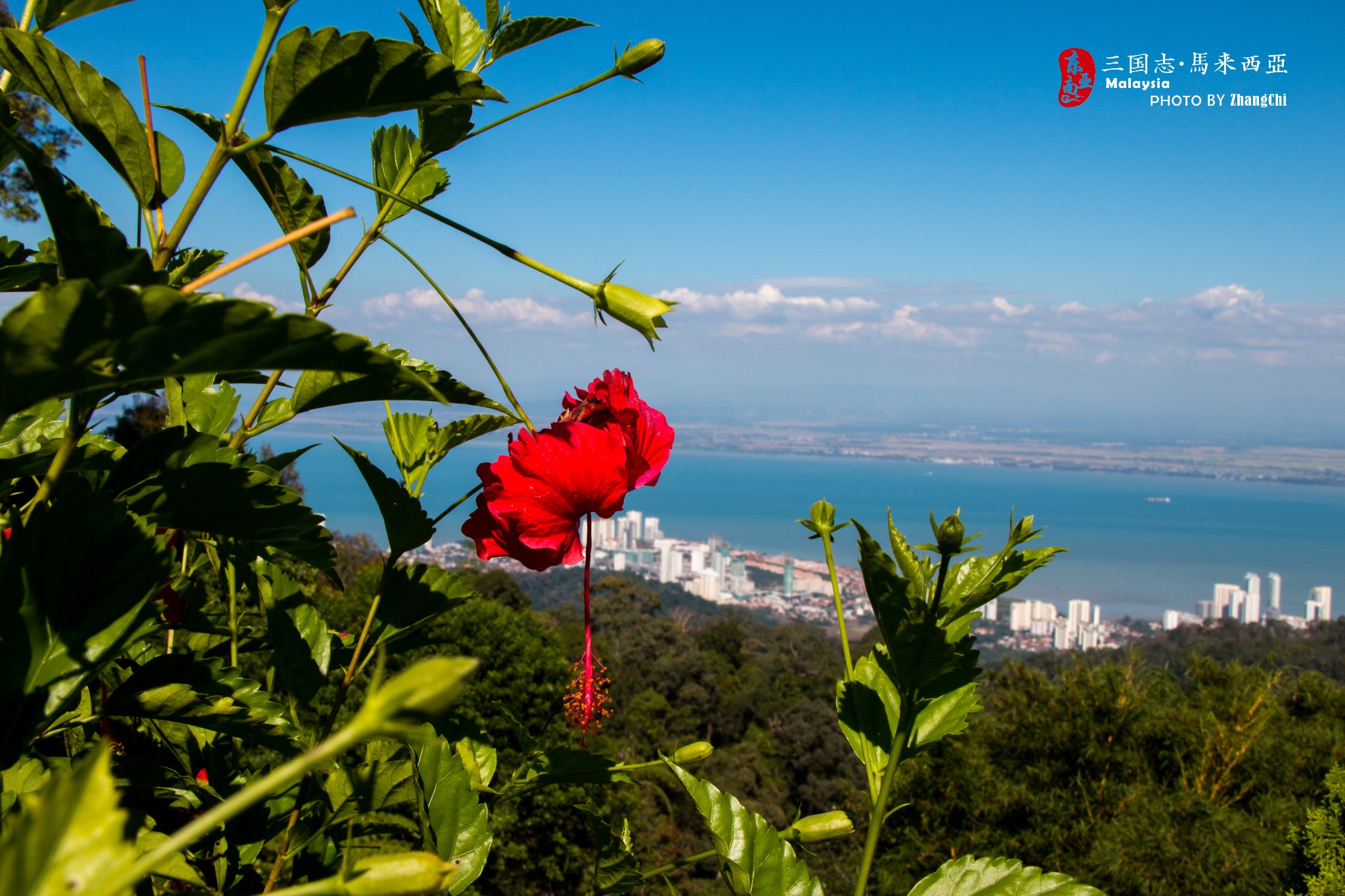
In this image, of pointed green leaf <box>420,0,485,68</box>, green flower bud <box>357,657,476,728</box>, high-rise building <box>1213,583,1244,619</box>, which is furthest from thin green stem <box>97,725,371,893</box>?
high-rise building <box>1213,583,1244,619</box>

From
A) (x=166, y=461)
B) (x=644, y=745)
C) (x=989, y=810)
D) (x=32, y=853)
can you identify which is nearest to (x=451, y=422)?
(x=166, y=461)

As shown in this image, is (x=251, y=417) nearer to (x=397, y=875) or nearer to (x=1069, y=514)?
→ (x=397, y=875)

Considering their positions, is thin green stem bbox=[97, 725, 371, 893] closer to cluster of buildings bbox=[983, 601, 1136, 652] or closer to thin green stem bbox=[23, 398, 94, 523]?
thin green stem bbox=[23, 398, 94, 523]

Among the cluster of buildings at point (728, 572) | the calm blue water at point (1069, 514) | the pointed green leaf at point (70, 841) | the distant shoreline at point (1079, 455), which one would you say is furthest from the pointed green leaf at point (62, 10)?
the distant shoreline at point (1079, 455)

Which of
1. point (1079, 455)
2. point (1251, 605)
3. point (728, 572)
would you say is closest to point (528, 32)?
point (728, 572)

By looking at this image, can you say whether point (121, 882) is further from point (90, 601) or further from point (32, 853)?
point (90, 601)

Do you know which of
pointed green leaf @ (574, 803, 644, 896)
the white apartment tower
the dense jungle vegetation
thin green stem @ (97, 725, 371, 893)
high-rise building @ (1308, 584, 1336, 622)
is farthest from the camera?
the white apartment tower
